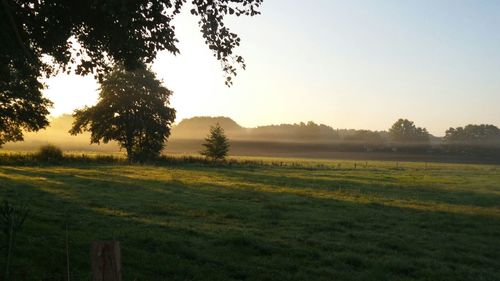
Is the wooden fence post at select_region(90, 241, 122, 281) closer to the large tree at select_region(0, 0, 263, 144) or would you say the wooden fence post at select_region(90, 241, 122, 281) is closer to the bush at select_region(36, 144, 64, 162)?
the large tree at select_region(0, 0, 263, 144)

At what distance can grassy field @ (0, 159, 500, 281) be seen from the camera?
1247 cm

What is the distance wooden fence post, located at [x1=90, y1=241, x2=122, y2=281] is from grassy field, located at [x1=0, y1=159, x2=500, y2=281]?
221 inches

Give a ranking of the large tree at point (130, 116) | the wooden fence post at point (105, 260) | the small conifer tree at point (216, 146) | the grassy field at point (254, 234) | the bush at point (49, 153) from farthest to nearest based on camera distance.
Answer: the small conifer tree at point (216, 146) < the large tree at point (130, 116) < the bush at point (49, 153) < the grassy field at point (254, 234) < the wooden fence post at point (105, 260)

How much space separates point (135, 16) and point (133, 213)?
1084 cm

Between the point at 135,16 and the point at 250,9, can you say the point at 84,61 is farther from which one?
the point at 250,9

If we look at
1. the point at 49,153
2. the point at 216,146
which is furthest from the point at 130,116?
the point at 216,146

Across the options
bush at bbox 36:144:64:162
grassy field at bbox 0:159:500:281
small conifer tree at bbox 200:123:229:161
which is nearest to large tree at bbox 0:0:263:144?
grassy field at bbox 0:159:500:281

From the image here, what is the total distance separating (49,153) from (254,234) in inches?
2199

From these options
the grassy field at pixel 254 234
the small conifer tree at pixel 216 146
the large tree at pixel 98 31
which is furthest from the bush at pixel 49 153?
the large tree at pixel 98 31

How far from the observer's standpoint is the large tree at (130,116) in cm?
7350

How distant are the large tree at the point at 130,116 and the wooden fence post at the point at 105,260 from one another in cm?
6911

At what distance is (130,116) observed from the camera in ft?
241

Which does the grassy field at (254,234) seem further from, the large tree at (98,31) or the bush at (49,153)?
the bush at (49,153)

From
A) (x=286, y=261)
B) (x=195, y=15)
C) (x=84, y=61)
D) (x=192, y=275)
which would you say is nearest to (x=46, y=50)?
(x=84, y=61)
